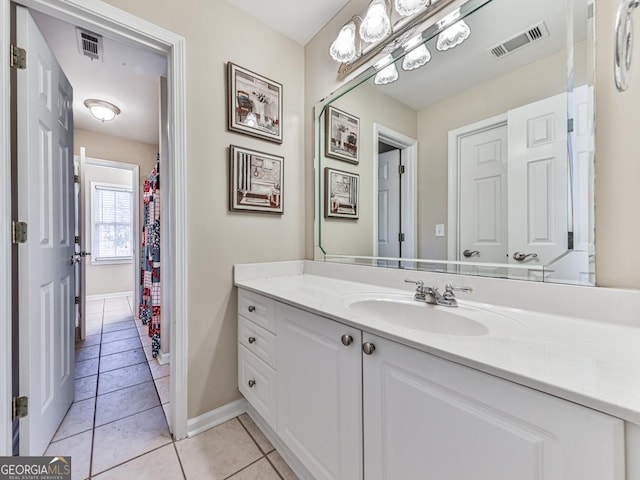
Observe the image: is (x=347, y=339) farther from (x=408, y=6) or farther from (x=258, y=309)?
(x=408, y=6)

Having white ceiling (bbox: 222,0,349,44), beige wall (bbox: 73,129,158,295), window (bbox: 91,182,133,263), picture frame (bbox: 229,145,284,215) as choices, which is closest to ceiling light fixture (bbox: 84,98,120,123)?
beige wall (bbox: 73,129,158,295)

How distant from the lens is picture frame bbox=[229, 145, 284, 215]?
1573 millimetres

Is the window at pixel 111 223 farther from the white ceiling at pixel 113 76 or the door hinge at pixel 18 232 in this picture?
the door hinge at pixel 18 232

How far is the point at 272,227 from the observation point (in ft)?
5.82

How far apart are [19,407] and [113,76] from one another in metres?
2.41

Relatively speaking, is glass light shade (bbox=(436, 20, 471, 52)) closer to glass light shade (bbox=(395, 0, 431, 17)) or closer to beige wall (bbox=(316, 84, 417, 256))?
glass light shade (bbox=(395, 0, 431, 17))

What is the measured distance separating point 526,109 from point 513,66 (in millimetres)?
186

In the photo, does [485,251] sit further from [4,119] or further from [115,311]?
[115,311]

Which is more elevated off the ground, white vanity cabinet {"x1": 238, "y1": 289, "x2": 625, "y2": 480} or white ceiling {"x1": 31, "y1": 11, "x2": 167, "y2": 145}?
white ceiling {"x1": 31, "y1": 11, "x2": 167, "y2": 145}

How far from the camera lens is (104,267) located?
4535mm

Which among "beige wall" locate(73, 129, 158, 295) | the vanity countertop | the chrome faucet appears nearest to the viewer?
the vanity countertop

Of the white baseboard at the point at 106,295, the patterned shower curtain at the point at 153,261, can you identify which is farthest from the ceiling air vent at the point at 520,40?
the white baseboard at the point at 106,295

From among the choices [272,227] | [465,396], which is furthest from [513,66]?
[272,227]

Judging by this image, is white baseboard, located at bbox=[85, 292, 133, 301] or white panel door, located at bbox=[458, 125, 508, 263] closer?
white panel door, located at bbox=[458, 125, 508, 263]
